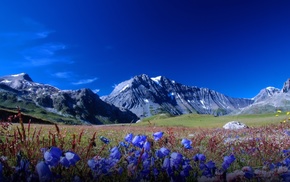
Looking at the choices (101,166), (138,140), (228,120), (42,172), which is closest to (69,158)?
(42,172)

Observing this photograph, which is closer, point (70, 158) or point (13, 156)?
point (70, 158)

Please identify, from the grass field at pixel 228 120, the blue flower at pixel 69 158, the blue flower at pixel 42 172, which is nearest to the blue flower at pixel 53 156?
the blue flower at pixel 69 158

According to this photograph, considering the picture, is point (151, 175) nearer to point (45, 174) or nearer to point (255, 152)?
point (45, 174)

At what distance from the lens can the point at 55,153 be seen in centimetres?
234

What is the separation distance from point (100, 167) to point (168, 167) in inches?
27.6

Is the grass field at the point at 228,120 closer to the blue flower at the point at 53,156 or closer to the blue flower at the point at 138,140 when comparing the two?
the blue flower at the point at 138,140

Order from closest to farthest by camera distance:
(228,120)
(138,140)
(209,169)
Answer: (209,169), (138,140), (228,120)

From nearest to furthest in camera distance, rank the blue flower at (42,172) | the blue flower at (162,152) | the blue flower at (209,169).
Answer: the blue flower at (42,172), the blue flower at (209,169), the blue flower at (162,152)

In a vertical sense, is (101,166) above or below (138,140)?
below

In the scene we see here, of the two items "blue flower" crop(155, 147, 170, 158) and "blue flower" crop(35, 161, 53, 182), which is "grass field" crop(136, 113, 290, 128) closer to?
"blue flower" crop(155, 147, 170, 158)

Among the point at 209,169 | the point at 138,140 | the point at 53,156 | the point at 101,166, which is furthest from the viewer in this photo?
the point at 138,140

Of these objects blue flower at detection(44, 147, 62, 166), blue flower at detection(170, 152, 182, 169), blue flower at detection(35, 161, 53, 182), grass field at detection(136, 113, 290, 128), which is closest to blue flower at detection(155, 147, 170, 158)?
blue flower at detection(170, 152, 182, 169)

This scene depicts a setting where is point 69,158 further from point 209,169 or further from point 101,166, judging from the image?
point 209,169

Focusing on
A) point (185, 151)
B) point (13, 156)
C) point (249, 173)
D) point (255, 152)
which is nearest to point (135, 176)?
point (249, 173)
